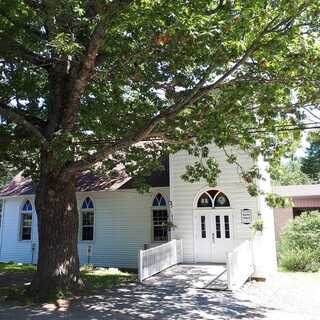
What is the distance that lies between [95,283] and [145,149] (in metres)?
5.81

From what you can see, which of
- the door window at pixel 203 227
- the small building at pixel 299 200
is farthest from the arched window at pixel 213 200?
Result: the small building at pixel 299 200

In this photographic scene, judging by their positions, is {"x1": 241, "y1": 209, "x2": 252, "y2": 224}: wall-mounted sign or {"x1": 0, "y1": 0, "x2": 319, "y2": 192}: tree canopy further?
{"x1": 241, "y1": 209, "x2": 252, "y2": 224}: wall-mounted sign

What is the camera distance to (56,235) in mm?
13070

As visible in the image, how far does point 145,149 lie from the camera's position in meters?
16.8

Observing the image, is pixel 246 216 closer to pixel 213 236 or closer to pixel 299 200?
pixel 213 236

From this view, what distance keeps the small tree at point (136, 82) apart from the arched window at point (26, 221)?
10.9 meters

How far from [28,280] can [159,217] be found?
799cm

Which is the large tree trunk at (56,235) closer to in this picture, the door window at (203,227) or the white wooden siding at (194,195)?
the white wooden siding at (194,195)

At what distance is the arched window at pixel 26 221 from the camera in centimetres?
2631

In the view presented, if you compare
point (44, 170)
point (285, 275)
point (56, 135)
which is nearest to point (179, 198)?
point (285, 275)

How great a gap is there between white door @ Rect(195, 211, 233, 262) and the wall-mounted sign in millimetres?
709

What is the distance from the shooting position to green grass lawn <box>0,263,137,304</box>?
1266 centimetres

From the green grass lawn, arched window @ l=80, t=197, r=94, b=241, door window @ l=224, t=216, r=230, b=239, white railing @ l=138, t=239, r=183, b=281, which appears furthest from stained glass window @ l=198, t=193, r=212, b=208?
arched window @ l=80, t=197, r=94, b=241

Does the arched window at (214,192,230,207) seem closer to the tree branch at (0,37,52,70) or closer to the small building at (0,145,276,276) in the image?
the small building at (0,145,276,276)
